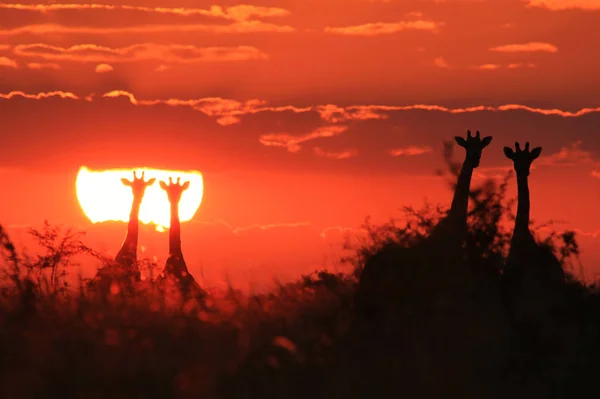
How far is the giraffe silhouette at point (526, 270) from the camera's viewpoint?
14117 millimetres

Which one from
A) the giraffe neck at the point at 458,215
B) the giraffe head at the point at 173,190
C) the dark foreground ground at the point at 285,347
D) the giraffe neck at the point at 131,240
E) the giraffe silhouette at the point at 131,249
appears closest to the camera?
the dark foreground ground at the point at 285,347

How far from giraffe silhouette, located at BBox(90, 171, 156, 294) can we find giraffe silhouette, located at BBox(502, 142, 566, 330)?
6.65 metres

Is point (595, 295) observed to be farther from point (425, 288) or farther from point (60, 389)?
point (60, 389)

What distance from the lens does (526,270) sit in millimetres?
15242

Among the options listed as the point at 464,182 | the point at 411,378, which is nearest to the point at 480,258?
the point at 464,182

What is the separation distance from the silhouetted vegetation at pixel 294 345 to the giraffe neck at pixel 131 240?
561cm

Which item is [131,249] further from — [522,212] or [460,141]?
[522,212]

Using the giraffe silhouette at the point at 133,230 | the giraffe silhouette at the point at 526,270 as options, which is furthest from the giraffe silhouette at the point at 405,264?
the giraffe silhouette at the point at 133,230

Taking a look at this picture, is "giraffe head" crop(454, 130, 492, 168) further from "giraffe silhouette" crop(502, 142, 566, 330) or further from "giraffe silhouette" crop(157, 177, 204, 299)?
"giraffe silhouette" crop(157, 177, 204, 299)

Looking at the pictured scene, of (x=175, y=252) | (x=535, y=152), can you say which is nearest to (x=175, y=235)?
(x=175, y=252)

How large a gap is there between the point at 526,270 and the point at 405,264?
6.86 feet

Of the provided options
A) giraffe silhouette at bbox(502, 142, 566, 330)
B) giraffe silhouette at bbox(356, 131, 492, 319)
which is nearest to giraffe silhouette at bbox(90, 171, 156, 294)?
giraffe silhouette at bbox(356, 131, 492, 319)

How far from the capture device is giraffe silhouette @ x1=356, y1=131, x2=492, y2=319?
47.0 feet

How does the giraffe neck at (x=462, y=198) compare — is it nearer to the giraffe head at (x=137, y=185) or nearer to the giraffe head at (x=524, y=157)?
the giraffe head at (x=524, y=157)
